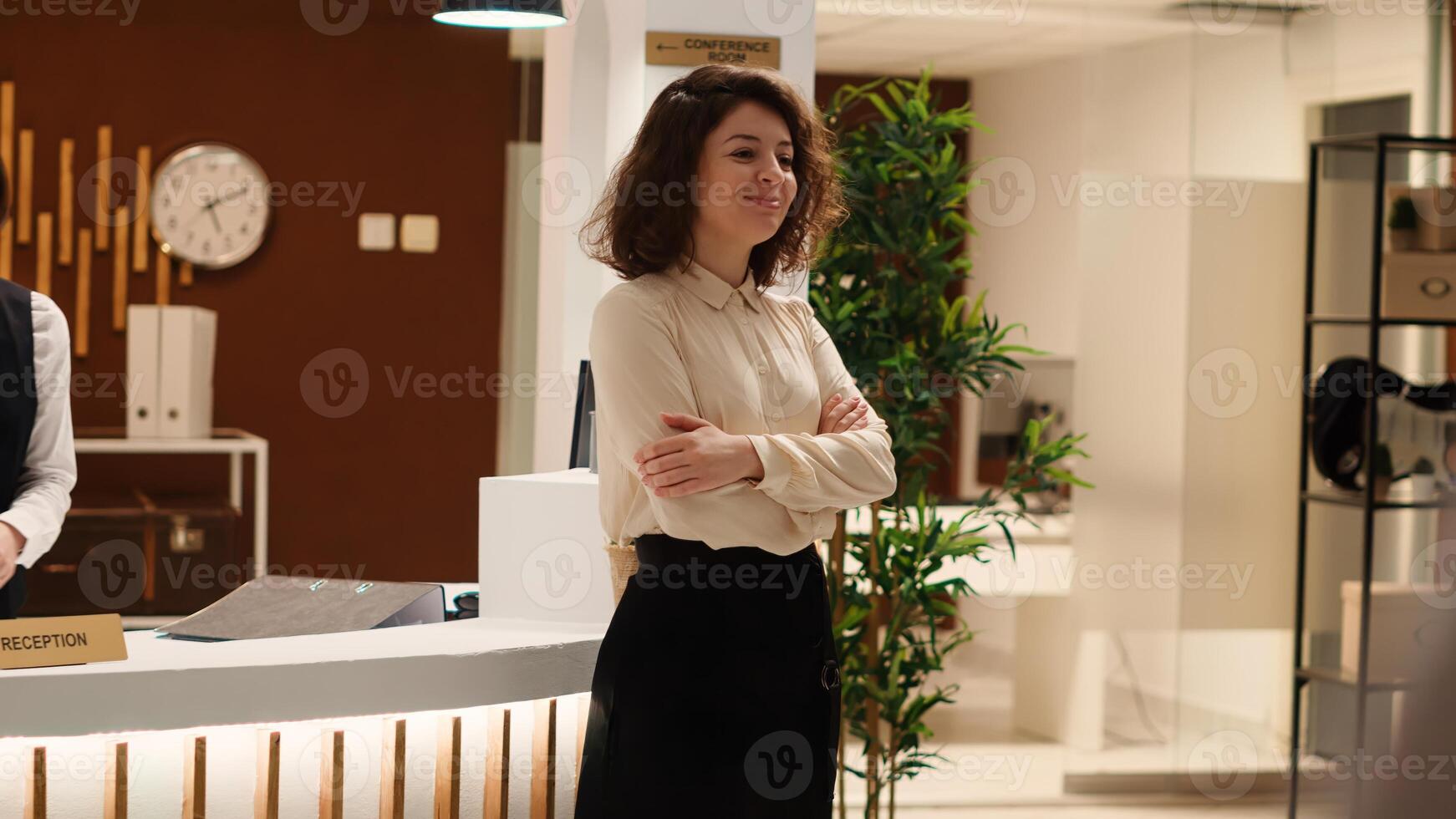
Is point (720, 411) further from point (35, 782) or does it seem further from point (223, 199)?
point (223, 199)

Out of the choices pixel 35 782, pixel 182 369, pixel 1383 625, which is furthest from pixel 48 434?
pixel 1383 625

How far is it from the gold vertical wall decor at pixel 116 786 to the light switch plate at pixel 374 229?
4646 mm

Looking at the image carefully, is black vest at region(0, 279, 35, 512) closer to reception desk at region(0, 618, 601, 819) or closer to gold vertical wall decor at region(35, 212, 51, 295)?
reception desk at region(0, 618, 601, 819)

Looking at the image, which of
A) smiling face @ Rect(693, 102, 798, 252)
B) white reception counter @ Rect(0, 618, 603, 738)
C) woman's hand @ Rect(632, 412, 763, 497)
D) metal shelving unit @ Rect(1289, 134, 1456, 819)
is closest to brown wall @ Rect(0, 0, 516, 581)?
metal shelving unit @ Rect(1289, 134, 1456, 819)

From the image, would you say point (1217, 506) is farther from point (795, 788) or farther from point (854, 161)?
point (795, 788)

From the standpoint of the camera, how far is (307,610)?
2.16 metres

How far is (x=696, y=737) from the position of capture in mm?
1761

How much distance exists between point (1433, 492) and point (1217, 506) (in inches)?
30.6

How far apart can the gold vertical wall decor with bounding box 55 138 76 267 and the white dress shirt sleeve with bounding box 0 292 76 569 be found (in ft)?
12.5

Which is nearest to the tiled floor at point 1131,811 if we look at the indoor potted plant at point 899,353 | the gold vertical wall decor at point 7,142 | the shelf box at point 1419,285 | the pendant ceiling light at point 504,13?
the indoor potted plant at point 899,353

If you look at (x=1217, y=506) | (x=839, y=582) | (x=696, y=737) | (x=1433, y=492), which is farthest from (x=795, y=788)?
(x=1217, y=506)

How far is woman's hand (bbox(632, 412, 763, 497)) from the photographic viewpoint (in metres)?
1.72

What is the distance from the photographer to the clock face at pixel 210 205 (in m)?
5.87

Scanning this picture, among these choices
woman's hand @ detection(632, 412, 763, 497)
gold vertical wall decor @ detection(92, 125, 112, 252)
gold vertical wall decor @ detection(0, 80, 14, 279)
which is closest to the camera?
woman's hand @ detection(632, 412, 763, 497)
